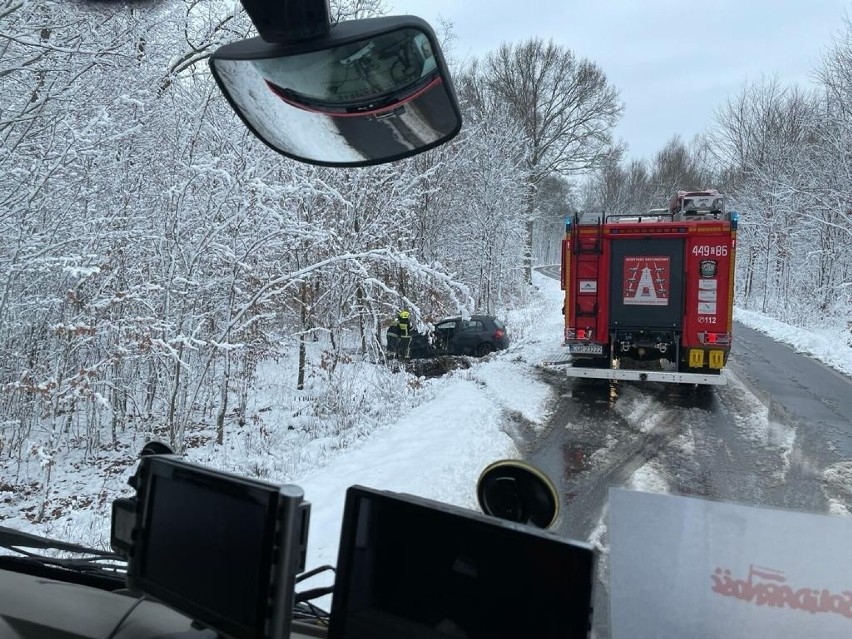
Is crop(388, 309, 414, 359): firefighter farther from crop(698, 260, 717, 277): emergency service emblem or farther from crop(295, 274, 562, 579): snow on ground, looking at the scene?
crop(698, 260, 717, 277): emergency service emblem

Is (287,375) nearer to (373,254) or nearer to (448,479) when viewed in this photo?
(373,254)

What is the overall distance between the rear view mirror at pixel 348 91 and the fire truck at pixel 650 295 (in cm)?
912

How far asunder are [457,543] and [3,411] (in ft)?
29.5

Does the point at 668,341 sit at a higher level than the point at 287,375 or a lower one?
higher

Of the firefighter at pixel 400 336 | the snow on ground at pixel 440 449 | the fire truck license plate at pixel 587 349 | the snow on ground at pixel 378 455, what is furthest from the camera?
the firefighter at pixel 400 336

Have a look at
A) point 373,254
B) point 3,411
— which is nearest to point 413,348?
point 373,254

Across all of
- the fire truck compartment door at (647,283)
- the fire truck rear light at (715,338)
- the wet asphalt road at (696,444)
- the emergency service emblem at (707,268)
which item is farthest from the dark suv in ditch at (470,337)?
the emergency service emblem at (707,268)

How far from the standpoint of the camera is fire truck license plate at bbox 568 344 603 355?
10.6m

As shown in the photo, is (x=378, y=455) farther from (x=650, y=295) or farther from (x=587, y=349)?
(x=650, y=295)

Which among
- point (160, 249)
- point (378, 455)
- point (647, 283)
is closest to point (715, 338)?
point (647, 283)

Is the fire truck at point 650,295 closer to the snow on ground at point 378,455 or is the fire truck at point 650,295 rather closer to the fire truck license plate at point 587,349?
the fire truck license plate at point 587,349

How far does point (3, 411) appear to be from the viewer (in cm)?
823

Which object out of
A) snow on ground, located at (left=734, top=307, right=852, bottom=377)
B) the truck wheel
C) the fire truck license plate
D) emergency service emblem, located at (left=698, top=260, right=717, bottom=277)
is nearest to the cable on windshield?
the fire truck license plate

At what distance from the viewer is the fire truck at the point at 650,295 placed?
33.0 ft
